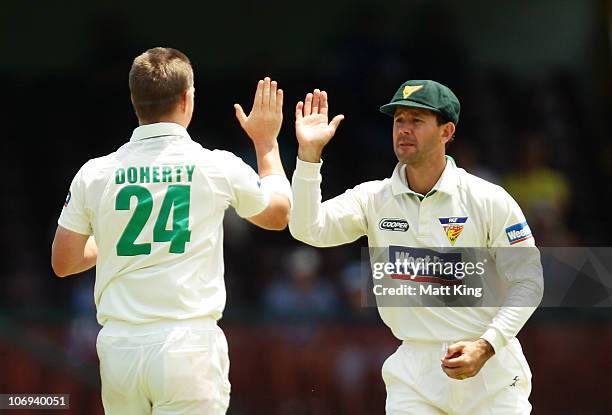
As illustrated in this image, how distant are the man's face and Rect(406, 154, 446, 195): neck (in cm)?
4

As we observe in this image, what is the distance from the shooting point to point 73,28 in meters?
15.0

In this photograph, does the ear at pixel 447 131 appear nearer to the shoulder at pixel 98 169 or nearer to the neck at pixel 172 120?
the neck at pixel 172 120

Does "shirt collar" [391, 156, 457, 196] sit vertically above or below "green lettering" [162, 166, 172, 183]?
below

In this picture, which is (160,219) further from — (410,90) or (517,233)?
(517,233)

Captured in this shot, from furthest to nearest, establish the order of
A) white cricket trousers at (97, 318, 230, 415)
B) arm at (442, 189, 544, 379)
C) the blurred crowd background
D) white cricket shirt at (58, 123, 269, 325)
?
the blurred crowd background, arm at (442, 189, 544, 379), white cricket shirt at (58, 123, 269, 325), white cricket trousers at (97, 318, 230, 415)

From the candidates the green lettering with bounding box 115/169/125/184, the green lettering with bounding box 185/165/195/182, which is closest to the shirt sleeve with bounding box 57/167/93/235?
the green lettering with bounding box 115/169/125/184

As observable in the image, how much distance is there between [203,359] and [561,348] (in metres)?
5.17

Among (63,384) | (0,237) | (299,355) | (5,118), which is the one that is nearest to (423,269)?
(299,355)

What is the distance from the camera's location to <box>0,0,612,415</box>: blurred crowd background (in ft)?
32.2

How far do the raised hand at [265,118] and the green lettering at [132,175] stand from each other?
24.7 inches

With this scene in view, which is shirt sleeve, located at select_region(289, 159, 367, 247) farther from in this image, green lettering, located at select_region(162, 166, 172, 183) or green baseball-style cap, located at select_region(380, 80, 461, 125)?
green lettering, located at select_region(162, 166, 172, 183)

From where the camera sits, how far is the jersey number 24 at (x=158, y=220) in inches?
211

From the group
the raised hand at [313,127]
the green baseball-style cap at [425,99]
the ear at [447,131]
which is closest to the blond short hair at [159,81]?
the raised hand at [313,127]

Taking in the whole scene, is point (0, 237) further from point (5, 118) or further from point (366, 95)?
point (366, 95)
